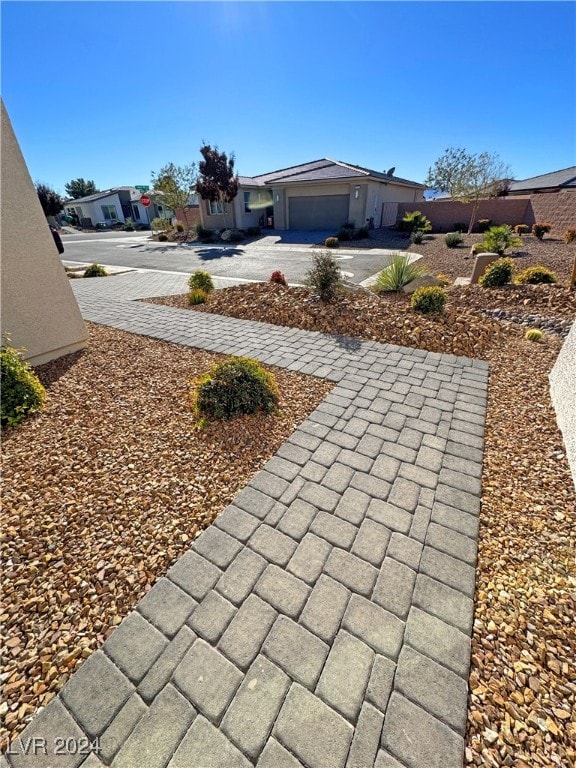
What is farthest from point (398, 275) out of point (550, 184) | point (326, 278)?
point (550, 184)

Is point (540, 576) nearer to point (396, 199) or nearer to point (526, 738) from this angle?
point (526, 738)

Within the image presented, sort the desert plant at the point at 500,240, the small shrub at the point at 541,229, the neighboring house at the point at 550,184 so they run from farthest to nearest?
the neighboring house at the point at 550,184 → the small shrub at the point at 541,229 → the desert plant at the point at 500,240

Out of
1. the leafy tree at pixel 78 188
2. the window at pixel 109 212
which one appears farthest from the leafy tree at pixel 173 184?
the leafy tree at pixel 78 188

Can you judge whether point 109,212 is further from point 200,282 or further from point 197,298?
point 197,298

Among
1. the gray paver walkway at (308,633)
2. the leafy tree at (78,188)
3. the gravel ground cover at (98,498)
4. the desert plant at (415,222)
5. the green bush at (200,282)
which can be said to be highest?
the leafy tree at (78,188)

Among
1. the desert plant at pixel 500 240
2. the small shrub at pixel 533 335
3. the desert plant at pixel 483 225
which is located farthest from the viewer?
the desert plant at pixel 483 225

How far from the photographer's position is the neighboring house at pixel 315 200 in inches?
849

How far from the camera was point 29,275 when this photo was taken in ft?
15.0

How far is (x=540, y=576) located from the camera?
2.14 meters

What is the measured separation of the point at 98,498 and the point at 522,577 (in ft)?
10.4

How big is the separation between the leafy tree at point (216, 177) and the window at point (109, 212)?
3039cm

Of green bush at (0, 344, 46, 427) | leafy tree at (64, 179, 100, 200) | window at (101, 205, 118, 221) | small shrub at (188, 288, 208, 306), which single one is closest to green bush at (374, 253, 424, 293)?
small shrub at (188, 288, 208, 306)

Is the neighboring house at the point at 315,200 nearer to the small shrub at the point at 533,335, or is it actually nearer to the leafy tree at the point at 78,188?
the small shrub at the point at 533,335

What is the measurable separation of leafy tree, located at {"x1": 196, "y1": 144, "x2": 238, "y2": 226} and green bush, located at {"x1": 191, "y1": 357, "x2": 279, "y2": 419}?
2317cm
